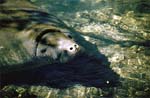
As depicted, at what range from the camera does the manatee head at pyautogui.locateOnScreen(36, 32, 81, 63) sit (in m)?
4.74

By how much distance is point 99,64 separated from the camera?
5902 mm

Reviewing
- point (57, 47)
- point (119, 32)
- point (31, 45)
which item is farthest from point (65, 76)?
point (119, 32)

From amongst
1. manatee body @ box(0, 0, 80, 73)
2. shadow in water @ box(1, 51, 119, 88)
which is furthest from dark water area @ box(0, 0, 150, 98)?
manatee body @ box(0, 0, 80, 73)

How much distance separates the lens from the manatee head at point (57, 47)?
4742 millimetres

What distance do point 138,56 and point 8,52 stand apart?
2.83m

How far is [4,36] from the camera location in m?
4.88

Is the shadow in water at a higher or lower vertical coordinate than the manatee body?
lower

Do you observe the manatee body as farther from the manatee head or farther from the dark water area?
the dark water area

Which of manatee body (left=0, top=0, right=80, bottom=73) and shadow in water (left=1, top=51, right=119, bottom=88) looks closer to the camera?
manatee body (left=0, top=0, right=80, bottom=73)

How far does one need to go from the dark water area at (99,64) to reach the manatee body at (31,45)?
348mm

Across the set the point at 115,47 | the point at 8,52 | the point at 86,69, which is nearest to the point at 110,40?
the point at 115,47

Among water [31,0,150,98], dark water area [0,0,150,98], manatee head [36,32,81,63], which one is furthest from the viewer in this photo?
water [31,0,150,98]

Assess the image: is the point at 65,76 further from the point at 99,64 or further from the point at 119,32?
the point at 119,32

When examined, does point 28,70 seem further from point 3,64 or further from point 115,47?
point 115,47
